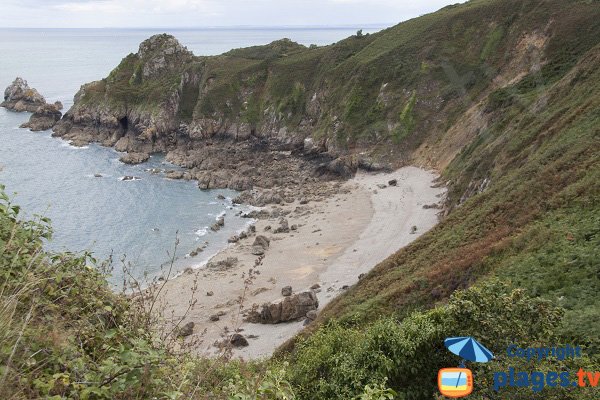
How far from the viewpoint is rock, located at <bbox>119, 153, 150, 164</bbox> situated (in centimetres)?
8969

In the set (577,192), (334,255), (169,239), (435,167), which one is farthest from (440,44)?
(577,192)

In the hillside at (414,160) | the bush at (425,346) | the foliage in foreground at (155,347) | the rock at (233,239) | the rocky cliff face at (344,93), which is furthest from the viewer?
the rocky cliff face at (344,93)

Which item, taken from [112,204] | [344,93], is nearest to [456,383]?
[112,204]

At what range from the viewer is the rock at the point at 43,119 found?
114188 mm

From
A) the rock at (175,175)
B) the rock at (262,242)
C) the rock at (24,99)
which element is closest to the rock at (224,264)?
the rock at (262,242)

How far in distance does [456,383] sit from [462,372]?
1.05 ft

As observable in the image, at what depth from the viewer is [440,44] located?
89438 mm

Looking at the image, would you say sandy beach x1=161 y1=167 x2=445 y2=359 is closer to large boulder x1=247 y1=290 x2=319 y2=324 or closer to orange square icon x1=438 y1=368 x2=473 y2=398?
large boulder x1=247 y1=290 x2=319 y2=324

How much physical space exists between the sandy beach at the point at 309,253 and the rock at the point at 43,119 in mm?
80200

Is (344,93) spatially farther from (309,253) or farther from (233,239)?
(309,253)

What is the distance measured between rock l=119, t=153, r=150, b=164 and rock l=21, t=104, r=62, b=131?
38.4 meters

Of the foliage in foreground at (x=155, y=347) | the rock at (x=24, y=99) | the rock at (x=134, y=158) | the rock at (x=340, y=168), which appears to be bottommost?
the foliage in foreground at (x=155, y=347)

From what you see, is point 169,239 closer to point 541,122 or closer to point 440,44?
point 541,122

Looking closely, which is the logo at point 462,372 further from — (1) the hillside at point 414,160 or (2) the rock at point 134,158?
(2) the rock at point 134,158
